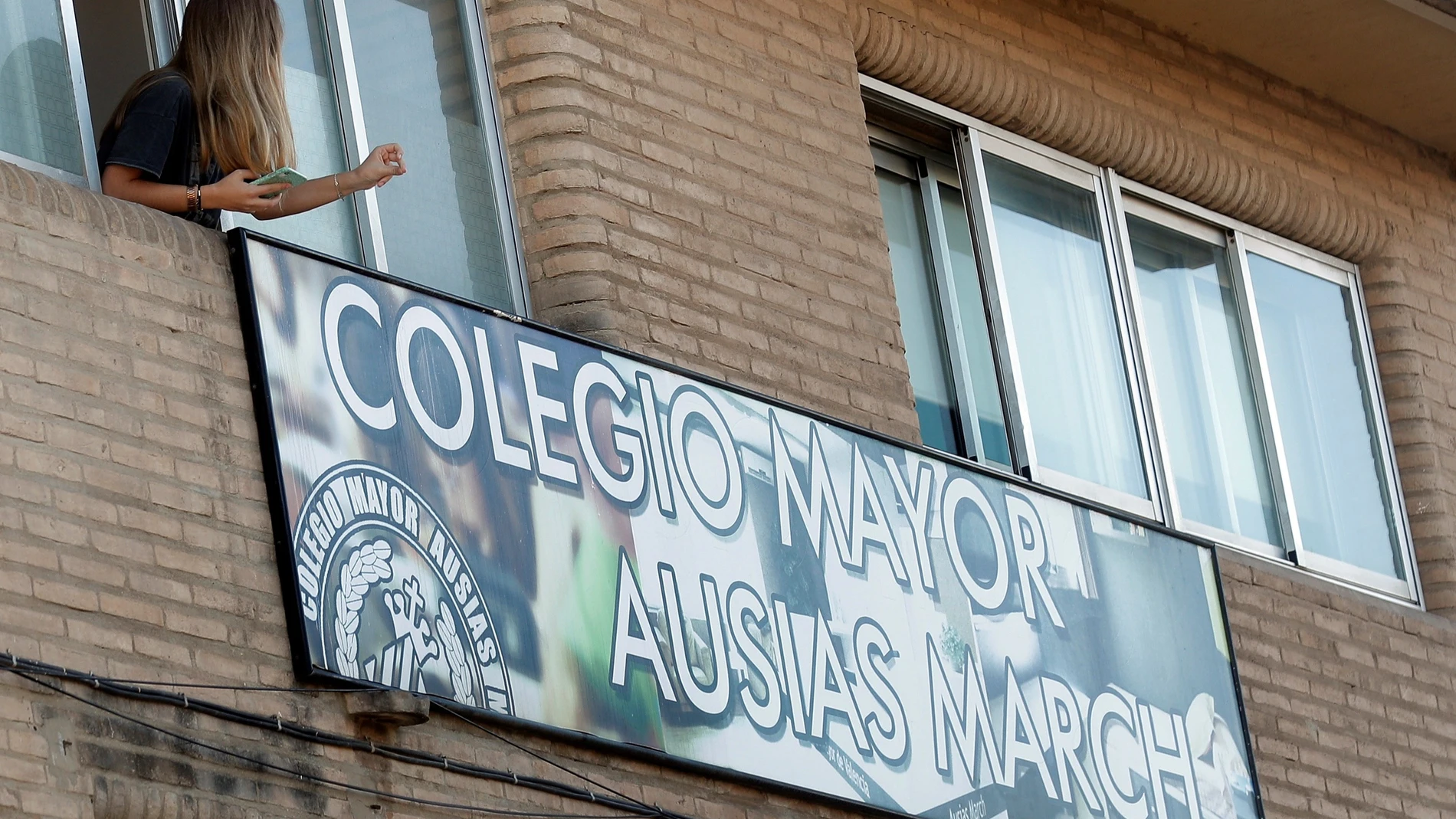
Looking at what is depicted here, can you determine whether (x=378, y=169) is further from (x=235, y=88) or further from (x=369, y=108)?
(x=369, y=108)

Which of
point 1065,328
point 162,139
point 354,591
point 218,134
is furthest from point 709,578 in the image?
point 1065,328

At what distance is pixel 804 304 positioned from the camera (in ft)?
29.2

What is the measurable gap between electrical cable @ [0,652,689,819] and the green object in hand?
1.31 metres

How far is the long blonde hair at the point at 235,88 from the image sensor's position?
22.4ft

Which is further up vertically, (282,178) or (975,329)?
(975,329)

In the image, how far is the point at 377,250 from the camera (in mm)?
7793

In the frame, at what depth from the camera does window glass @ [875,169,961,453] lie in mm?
9852

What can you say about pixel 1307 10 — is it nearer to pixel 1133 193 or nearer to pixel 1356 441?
pixel 1133 193

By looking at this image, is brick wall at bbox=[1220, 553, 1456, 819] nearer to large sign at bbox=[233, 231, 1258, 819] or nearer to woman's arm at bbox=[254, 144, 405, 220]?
large sign at bbox=[233, 231, 1258, 819]

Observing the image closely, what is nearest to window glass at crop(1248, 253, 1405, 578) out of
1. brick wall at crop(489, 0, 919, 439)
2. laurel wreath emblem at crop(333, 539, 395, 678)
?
brick wall at crop(489, 0, 919, 439)

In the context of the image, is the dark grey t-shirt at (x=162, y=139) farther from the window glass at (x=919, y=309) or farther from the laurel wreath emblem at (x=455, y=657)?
the window glass at (x=919, y=309)

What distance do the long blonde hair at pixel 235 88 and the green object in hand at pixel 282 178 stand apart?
0.30 ft

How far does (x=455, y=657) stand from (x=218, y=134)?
152 cm

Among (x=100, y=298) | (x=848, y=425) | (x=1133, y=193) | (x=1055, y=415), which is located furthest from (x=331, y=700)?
(x=1133, y=193)
